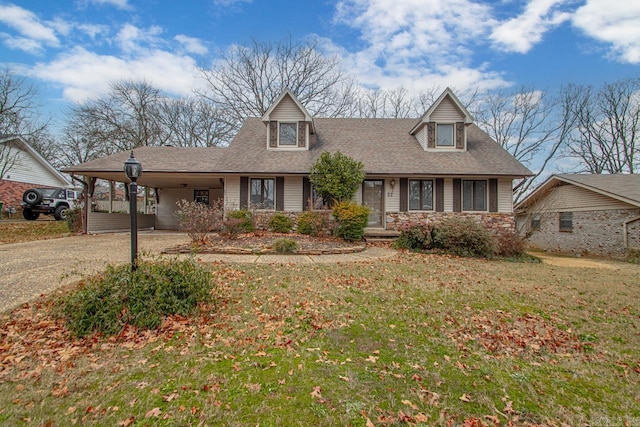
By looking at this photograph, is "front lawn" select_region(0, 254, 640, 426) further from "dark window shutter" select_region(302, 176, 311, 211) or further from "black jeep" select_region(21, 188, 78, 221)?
"black jeep" select_region(21, 188, 78, 221)

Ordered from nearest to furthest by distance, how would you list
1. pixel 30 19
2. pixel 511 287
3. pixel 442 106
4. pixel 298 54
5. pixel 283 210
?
1. pixel 511 287
2. pixel 30 19
3. pixel 283 210
4. pixel 442 106
5. pixel 298 54

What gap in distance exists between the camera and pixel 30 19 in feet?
33.6

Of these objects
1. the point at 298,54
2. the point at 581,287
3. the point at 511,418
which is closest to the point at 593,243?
the point at 581,287

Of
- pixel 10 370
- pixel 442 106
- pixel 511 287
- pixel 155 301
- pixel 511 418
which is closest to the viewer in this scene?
pixel 511 418

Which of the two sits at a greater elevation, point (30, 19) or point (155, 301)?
point (30, 19)

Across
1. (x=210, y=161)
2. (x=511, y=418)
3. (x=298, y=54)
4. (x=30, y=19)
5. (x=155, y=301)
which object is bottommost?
(x=511, y=418)

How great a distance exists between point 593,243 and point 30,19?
24877 mm

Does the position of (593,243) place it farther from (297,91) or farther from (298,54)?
(298,54)

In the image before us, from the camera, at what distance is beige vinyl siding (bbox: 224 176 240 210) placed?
13469 mm

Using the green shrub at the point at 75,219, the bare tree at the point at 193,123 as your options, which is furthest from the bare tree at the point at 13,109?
the green shrub at the point at 75,219

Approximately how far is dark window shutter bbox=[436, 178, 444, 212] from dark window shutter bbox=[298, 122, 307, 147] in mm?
6427

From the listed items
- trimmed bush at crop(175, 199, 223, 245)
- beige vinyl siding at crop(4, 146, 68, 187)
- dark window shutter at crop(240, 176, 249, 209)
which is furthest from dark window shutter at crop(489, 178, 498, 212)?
beige vinyl siding at crop(4, 146, 68, 187)

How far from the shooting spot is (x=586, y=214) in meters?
14.9

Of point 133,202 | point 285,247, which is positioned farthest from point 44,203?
point 133,202
